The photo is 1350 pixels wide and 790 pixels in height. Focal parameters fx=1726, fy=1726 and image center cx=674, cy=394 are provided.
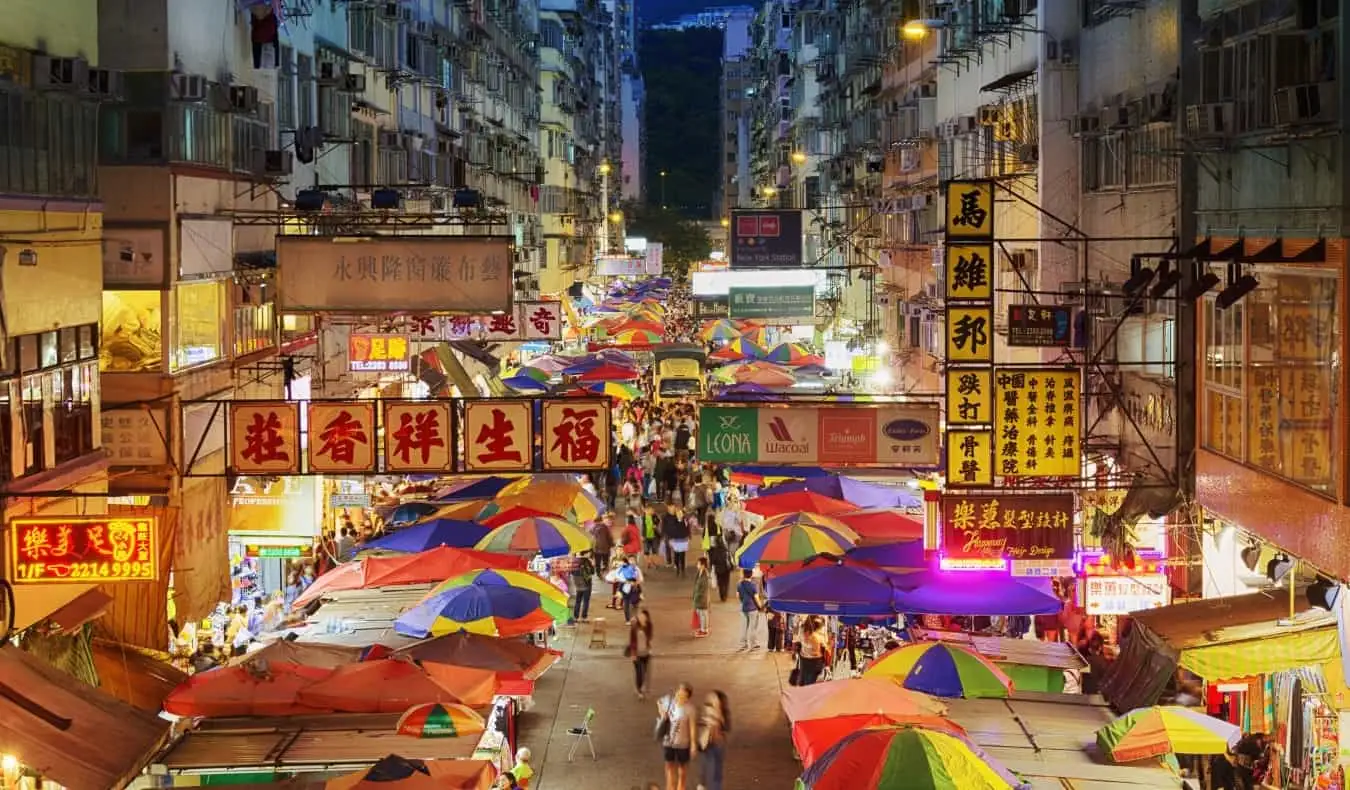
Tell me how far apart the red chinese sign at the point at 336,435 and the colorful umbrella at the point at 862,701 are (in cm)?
577

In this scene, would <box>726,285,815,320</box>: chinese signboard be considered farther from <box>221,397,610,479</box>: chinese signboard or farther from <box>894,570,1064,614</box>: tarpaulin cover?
<box>221,397,610,479</box>: chinese signboard

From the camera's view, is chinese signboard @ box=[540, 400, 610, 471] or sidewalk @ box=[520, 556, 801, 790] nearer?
sidewalk @ box=[520, 556, 801, 790]

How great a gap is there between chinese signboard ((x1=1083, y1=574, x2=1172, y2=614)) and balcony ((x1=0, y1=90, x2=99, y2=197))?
11.8 m

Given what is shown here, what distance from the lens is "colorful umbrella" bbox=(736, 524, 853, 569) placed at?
23531 mm

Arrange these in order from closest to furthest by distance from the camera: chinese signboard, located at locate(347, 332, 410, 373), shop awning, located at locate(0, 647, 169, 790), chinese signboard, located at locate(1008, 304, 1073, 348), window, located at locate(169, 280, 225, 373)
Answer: shop awning, located at locate(0, 647, 169, 790) < chinese signboard, located at locate(1008, 304, 1073, 348) < window, located at locate(169, 280, 225, 373) < chinese signboard, located at locate(347, 332, 410, 373)

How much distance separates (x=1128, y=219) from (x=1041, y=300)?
3.30 metres

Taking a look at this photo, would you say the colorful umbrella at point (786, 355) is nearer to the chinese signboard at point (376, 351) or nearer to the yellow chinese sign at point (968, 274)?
the chinese signboard at point (376, 351)

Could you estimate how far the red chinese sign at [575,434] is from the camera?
1925cm

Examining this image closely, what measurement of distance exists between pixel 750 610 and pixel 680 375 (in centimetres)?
2518

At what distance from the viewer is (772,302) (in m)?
43.4

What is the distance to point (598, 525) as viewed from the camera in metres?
30.5

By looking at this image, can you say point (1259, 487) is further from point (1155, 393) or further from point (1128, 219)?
point (1128, 219)

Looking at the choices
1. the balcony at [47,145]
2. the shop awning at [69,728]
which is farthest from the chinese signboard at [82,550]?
the balcony at [47,145]

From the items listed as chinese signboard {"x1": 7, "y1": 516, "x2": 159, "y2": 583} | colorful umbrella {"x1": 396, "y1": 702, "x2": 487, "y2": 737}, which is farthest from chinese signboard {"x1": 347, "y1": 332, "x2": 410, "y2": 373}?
colorful umbrella {"x1": 396, "y1": 702, "x2": 487, "y2": 737}
